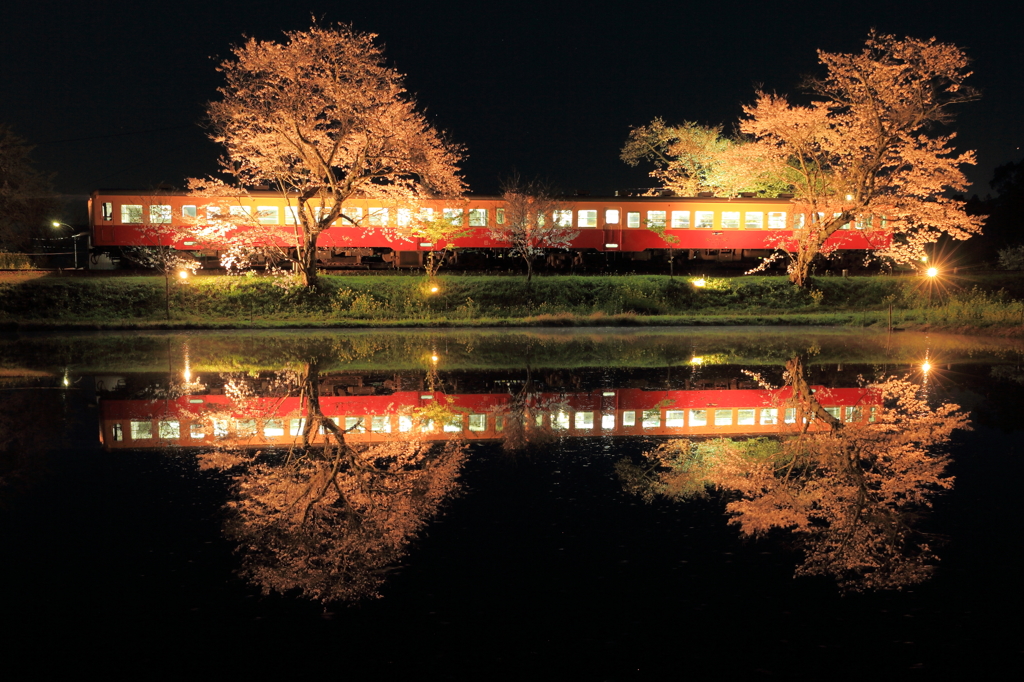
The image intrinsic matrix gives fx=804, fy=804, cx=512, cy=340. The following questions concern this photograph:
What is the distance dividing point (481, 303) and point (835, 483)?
22.0 meters

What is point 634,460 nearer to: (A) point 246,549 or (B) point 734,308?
(A) point 246,549

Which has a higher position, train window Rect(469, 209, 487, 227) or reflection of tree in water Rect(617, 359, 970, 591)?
train window Rect(469, 209, 487, 227)

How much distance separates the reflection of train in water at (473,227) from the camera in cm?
2925

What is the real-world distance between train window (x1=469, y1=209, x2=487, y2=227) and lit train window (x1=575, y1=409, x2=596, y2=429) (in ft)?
75.1

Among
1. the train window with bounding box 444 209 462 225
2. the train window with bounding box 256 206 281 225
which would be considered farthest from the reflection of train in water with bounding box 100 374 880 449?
the train window with bounding box 256 206 281 225

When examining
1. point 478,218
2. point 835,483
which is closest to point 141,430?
point 835,483

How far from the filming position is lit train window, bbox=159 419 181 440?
8.41 m

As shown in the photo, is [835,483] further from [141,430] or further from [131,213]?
[131,213]

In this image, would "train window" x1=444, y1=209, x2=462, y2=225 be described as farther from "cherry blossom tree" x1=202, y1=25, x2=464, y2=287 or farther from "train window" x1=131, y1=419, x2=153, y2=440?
"train window" x1=131, y1=419, x2=153, y2=440

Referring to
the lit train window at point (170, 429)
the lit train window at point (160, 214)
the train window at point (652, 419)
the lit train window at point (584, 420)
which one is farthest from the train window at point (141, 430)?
the lit train window at point (160, 214)

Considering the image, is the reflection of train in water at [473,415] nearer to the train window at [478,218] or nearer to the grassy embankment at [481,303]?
the grassy embankment at [481,303]

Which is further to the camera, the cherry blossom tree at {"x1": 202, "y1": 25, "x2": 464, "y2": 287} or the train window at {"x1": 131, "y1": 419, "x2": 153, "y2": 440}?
the cherry blossom tree at {"x1": 202, "y1": 25, "x2": 464, "y2": 287}

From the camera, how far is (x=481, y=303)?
2812cm

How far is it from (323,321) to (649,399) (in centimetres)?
1592
